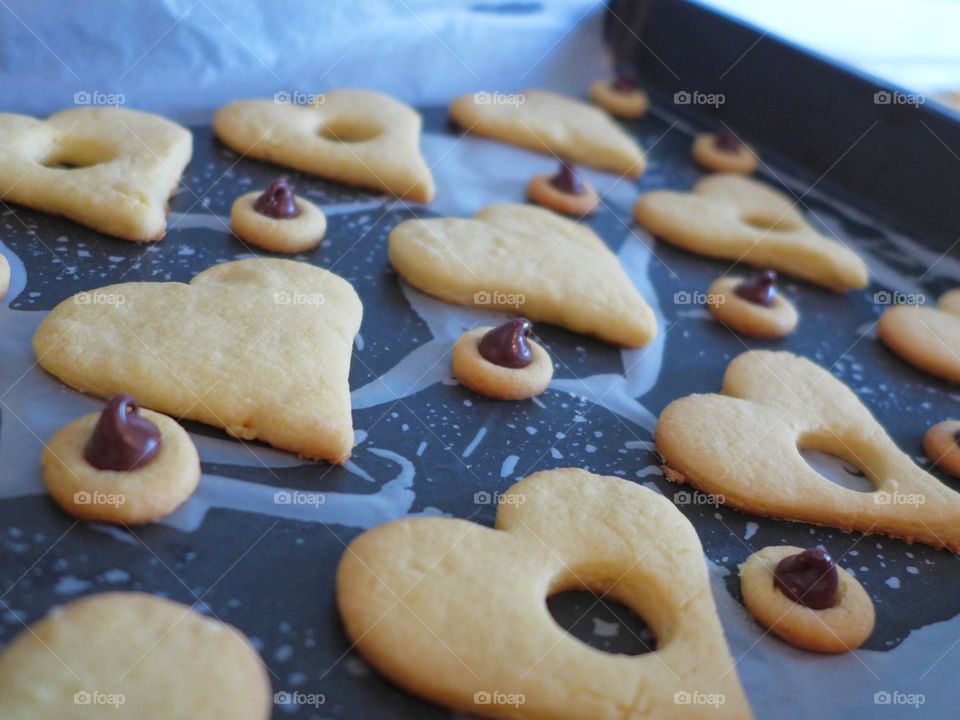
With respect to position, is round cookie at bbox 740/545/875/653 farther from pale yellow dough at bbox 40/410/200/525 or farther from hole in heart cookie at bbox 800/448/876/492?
pale yellow dough at bbox 40/410/200/525

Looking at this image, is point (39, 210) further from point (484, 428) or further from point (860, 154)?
point (860, 154)

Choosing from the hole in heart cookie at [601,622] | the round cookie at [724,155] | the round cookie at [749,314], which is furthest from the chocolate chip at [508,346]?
the round cookie at [724,155]

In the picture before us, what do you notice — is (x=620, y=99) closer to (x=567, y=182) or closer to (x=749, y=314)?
(x=567, y=182)

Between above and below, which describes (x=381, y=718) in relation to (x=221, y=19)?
below

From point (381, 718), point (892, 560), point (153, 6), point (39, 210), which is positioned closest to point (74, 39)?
point (153, 6)

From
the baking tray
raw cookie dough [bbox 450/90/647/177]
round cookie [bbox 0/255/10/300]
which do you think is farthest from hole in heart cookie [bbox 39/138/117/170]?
raw cookie dough [bbox 450/90/647/177]

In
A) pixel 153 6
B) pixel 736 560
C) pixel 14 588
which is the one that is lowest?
pixel 14 588
